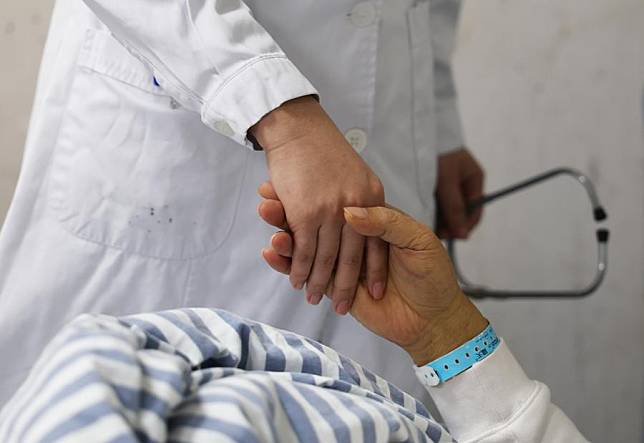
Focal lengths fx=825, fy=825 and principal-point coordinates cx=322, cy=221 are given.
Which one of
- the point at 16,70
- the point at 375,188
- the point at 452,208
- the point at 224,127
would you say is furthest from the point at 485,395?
the point at 16,70

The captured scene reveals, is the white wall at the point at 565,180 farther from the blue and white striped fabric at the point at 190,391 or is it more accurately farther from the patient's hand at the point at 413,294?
the blue and white striped fabric at the point at 190,391

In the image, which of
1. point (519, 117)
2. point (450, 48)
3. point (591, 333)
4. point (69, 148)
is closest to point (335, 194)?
point (69, 148)

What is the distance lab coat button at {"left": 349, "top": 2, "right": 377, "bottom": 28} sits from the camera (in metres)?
0.96

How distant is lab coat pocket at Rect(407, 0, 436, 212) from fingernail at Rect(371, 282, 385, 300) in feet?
1.00

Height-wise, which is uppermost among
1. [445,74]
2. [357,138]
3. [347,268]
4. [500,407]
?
[445,74]

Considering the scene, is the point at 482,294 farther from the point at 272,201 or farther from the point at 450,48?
the point at 272,201

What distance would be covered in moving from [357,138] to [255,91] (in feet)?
0.83

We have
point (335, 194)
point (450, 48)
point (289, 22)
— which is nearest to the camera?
point (335, 194)

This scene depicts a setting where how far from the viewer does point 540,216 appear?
1768 mm

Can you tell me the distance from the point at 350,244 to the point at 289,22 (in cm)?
29

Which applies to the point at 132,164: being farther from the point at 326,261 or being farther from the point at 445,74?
the point at 445,74

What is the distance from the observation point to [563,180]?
1.75m

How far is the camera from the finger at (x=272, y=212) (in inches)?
29.2

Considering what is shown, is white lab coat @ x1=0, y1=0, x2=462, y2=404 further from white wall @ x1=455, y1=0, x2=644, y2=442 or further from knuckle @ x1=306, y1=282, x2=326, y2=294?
white wall @ x1=455, y1=0, x2=644, y2=442
